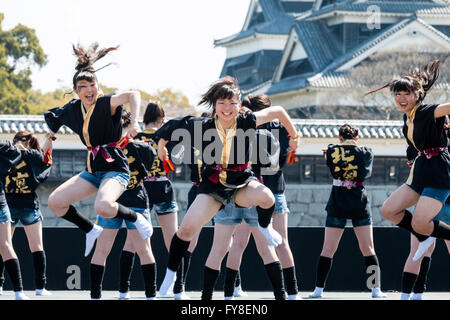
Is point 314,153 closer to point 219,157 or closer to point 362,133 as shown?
point 362,133

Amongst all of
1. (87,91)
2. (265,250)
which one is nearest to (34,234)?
(87,91)

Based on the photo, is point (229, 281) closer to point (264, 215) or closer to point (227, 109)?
point (264, 215)

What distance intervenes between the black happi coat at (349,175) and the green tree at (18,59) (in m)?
26.2

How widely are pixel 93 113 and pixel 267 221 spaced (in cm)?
192

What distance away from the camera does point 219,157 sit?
797cm

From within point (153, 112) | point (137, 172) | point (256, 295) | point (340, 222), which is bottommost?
point (256, 295)

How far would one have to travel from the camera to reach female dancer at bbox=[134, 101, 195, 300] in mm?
9984

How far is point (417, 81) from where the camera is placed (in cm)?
854

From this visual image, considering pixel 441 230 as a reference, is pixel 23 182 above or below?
above

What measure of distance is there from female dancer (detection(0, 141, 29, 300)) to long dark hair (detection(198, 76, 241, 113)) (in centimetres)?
261

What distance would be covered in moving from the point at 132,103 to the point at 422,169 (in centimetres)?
276

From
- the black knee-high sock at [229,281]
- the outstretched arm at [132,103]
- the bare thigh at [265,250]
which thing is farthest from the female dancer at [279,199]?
the outstretched arm at [132,103]

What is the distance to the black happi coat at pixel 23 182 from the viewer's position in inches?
409
